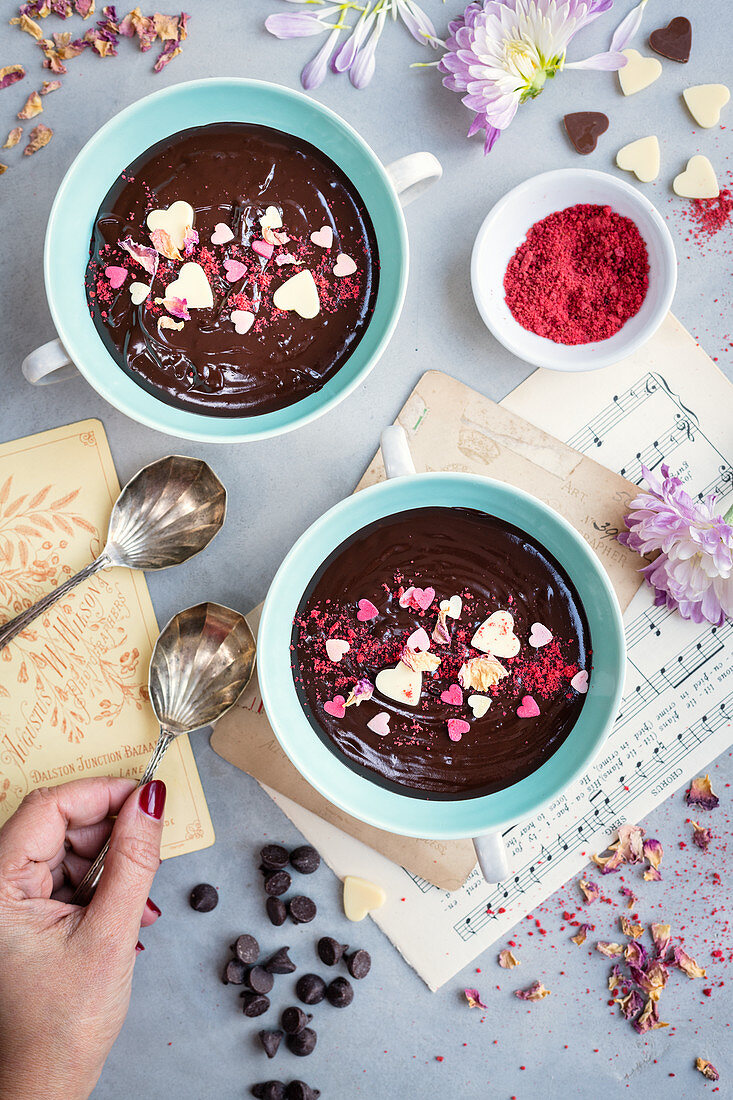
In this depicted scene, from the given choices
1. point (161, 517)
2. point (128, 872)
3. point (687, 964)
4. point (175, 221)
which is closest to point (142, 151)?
point (175, 221)

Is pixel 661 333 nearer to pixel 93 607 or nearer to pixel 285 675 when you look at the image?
pixel 285 675

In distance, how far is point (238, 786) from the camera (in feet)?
5.50

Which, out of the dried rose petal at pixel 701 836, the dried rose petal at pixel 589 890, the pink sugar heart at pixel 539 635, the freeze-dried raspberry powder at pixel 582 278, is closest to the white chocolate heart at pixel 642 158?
the freeze-dried raspberry powder at pixel 582 278

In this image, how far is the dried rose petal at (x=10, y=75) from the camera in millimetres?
1616

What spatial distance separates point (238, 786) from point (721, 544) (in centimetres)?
113

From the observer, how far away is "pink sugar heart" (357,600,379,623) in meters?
1.47

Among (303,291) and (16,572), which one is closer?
(303,291)

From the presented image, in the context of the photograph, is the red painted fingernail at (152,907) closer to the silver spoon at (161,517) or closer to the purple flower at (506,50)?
the silver spoon at (161,517)

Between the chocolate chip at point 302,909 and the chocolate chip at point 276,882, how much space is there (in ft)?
0.12

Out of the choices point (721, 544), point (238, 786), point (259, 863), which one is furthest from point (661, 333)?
point (259, 863)

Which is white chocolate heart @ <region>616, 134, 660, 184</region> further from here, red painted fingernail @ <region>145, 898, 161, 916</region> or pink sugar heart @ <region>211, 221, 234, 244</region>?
red painted fingernail @ <region>145, 898, 161, 916</region>

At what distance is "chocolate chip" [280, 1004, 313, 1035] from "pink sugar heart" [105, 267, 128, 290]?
1577 millimetres

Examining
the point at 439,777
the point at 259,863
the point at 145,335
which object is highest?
the point at 145,335

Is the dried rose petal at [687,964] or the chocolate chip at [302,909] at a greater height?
the chocolate chip at [302,909]
